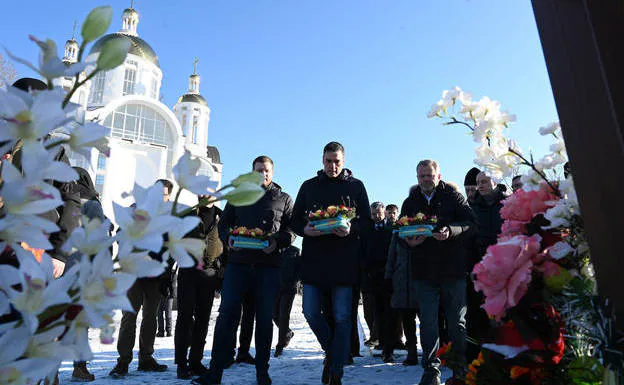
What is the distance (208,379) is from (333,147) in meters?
2.29

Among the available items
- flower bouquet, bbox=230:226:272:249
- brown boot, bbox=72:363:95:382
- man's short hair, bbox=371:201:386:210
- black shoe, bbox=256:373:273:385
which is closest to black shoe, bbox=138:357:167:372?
brown boot, bbox=72:363:95:382

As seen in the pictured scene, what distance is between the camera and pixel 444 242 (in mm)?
4230

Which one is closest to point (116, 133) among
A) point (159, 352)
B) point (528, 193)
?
point (159, 352)

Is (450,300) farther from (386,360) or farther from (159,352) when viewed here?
(159,352)

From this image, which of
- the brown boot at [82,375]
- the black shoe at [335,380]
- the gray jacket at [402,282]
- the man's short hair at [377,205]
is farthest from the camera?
the man's short hair at [377,205]

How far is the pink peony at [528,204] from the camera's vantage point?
1266mm

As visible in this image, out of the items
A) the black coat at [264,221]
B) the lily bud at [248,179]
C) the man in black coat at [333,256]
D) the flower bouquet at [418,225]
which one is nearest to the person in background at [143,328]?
the black coat at [264,221]

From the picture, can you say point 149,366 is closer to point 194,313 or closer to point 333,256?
point 194,313

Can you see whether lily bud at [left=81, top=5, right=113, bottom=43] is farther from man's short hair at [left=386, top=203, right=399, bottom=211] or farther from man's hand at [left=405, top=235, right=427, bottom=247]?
man's short hair at [left=386, top=203, right=399, bottom=211]

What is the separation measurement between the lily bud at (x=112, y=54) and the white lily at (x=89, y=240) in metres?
0.19

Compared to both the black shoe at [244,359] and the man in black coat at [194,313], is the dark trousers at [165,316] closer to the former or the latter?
the black shoe at [244,359]

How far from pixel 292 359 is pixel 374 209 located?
8.12 ft

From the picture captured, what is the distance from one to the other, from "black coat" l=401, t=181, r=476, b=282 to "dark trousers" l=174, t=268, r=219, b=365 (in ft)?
6.91

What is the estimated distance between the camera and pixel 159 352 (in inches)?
260
